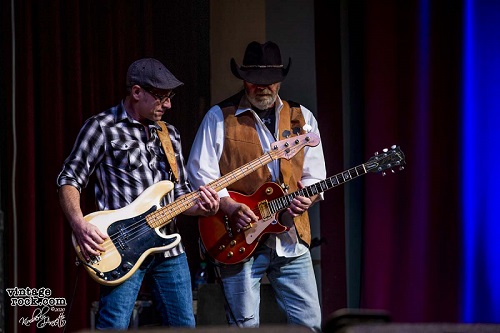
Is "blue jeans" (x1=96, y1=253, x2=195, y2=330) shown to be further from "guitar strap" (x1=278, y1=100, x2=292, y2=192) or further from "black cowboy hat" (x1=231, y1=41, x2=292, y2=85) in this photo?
"black cowboy hat" (x1=231, y1=41, x2=292, y2=85)

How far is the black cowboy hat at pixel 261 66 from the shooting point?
410cm

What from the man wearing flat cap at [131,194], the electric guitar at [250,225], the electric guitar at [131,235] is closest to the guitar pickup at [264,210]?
the electric guitar at [250,225]

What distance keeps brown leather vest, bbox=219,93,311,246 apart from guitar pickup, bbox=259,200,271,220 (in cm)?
8

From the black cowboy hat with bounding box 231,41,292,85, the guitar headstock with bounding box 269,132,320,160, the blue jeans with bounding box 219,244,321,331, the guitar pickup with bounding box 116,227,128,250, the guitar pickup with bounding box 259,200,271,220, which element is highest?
the black cowboy hat with bounding box 231,41,292,85

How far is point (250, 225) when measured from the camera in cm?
400

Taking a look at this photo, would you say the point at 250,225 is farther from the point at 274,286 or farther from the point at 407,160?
the point at 407,160

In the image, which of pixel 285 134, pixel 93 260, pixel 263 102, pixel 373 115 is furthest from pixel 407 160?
pixel 93 260

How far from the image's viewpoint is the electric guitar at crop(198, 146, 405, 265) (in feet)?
13.1

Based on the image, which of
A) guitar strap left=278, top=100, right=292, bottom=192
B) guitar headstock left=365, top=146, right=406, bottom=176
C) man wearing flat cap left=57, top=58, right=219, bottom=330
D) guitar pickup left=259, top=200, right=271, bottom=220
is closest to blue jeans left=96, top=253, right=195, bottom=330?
man wearing flat cap left=57, top=58, right=219, bottom=330

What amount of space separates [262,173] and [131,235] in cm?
74

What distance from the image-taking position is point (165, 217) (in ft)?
12.3

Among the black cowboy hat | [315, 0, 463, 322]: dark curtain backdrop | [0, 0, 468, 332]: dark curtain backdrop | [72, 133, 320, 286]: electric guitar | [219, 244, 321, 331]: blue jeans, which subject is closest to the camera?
[72, 133, 320, 286]: electric guitar

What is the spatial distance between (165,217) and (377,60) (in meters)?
1.78

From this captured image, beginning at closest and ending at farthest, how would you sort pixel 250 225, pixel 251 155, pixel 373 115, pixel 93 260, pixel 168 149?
pixel 93 260 → pixel 168 149 → pixel 250 225 → pixel 251 155 → pixel 373 115
